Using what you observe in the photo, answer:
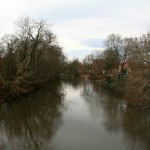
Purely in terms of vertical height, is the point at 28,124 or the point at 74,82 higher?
the point at 74,82

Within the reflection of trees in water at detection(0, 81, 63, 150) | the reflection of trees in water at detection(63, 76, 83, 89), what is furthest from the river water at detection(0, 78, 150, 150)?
the reflection of trees in water at detection(63, 76, 83, 89)

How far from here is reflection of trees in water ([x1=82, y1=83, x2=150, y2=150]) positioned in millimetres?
15575

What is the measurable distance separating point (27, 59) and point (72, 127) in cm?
1720

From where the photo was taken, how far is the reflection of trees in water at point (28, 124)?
14227mm

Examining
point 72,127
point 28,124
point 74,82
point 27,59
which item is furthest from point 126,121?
point 74,82

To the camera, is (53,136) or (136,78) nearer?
(53,136)

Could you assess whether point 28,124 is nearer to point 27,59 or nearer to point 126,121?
point 126,121

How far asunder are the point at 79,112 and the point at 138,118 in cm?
458

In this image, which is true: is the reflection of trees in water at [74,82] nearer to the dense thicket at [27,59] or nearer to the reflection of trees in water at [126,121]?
the dense thicket at [27,59]

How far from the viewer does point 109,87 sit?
42.5 metres

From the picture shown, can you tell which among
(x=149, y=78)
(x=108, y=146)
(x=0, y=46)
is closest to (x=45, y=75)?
(x=0, y=46)

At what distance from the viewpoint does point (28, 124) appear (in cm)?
1806

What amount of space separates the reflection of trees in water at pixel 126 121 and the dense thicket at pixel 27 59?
294 inches

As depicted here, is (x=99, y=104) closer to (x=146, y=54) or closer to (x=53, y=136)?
(x=146, y=54)
